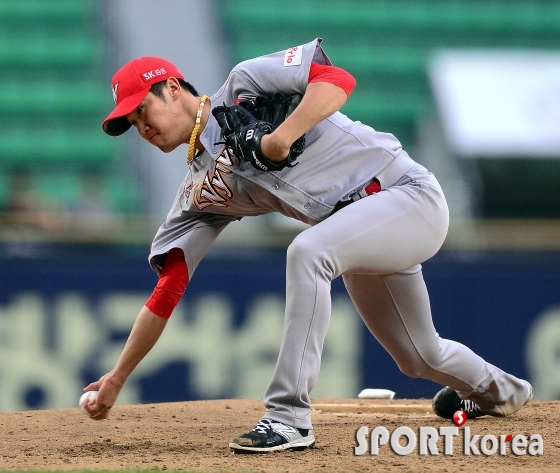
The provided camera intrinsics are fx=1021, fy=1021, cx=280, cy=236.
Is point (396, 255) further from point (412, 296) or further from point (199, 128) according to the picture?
point (199, 128)

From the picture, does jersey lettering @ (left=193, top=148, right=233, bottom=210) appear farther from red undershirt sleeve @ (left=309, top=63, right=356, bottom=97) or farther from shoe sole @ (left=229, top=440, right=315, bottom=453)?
shoe sole @ (left=229, top=440, right=315, bottom=453)

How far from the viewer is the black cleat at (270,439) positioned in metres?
3.39

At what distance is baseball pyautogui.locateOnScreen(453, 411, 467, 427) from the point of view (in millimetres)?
4129

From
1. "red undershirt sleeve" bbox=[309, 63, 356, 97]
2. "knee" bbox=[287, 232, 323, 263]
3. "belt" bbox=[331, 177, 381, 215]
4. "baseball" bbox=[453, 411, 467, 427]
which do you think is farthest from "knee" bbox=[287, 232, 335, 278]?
"baseball" bbox=[453, 411, 467, 427]

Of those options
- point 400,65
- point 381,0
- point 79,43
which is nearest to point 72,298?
point 79,43

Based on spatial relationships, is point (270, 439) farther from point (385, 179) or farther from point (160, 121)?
point (160, 121)

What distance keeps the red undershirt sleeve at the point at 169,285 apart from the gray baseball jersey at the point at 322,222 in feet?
0.12

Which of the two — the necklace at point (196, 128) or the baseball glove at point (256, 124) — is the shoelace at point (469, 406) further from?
the necklace at point (196, 128)

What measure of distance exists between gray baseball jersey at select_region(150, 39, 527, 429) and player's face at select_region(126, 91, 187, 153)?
10 cm

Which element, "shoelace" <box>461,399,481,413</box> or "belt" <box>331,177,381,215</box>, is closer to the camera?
"belt" <box>331,177,381,215</box>

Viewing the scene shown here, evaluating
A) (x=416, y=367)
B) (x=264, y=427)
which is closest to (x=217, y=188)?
(x=264, y=427)

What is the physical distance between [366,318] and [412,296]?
0.22 meters

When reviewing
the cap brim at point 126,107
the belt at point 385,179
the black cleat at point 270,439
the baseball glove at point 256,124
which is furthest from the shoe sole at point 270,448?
the cap brim at point 126,107

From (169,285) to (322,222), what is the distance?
2.16 ft
